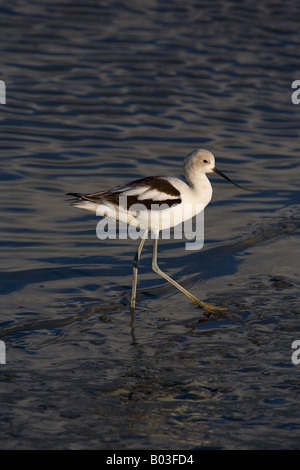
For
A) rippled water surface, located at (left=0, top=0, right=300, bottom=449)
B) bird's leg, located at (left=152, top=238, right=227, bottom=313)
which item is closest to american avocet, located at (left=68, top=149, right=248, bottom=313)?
bird's leg, located at (left=152, top=238, right=227, bottom=313)

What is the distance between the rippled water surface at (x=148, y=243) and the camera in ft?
17.1

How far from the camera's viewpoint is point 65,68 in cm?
1416

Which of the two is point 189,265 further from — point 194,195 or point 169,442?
point 169,442

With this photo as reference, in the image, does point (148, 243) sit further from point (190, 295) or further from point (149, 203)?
point (149, 203)

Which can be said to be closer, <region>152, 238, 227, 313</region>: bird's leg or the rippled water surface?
the rippled water surface

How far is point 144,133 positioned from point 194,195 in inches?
194

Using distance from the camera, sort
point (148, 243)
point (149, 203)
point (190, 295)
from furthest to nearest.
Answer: point (148, 243) → point (190, 295) → point (149, 203)

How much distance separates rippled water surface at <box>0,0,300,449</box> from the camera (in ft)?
17.1

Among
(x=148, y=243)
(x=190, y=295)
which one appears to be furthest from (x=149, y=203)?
(x=148, y=243)

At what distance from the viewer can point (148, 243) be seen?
866cm

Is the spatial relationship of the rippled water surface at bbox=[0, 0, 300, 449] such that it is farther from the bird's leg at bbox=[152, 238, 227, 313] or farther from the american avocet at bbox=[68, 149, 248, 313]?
the american avocet at bbox=[68, 149, 248, 313]

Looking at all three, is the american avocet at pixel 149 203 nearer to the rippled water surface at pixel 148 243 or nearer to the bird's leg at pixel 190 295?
the bird's leg at pixel 190 295

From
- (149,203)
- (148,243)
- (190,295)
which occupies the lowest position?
(190,295)
